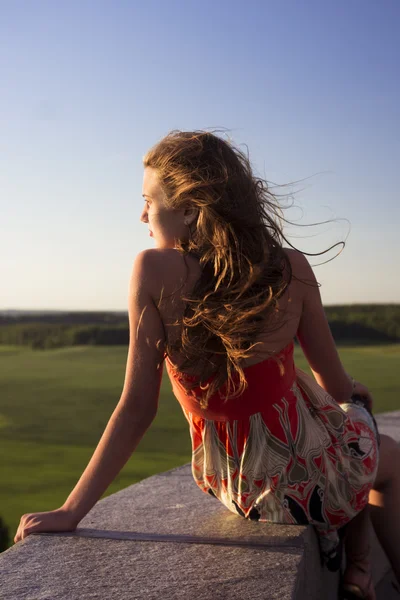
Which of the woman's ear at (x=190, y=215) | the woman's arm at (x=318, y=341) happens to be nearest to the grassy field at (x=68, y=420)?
the woman's arm at (x=318, y=341)

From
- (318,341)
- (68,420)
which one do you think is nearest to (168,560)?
(318,341)

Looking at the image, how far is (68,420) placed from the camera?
226 inches

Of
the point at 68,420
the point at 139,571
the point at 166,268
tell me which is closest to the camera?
the point at 139,571

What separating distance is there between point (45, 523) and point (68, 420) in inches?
153

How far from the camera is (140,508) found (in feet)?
7.84

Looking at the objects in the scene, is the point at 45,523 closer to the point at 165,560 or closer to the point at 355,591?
the point at 165,560

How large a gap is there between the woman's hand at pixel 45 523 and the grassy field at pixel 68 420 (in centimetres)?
131

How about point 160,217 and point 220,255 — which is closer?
point 220,255

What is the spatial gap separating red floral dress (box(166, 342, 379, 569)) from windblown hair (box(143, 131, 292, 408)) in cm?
10

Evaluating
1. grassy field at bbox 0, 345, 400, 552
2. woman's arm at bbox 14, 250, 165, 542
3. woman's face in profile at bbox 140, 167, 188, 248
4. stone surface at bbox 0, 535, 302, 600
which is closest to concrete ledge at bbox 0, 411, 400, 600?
stone surface at bbox 0, 535, 302, 600

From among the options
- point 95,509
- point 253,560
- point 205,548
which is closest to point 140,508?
point 95,509

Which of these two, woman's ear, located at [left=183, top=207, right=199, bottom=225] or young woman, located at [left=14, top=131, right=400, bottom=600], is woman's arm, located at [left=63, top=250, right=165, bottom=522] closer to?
young woman, located at [left=14, top=131, right=400, bottom=600]

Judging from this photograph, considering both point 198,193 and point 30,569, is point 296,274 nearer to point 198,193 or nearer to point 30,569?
point 198,193

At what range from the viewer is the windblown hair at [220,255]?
1.87 metres
